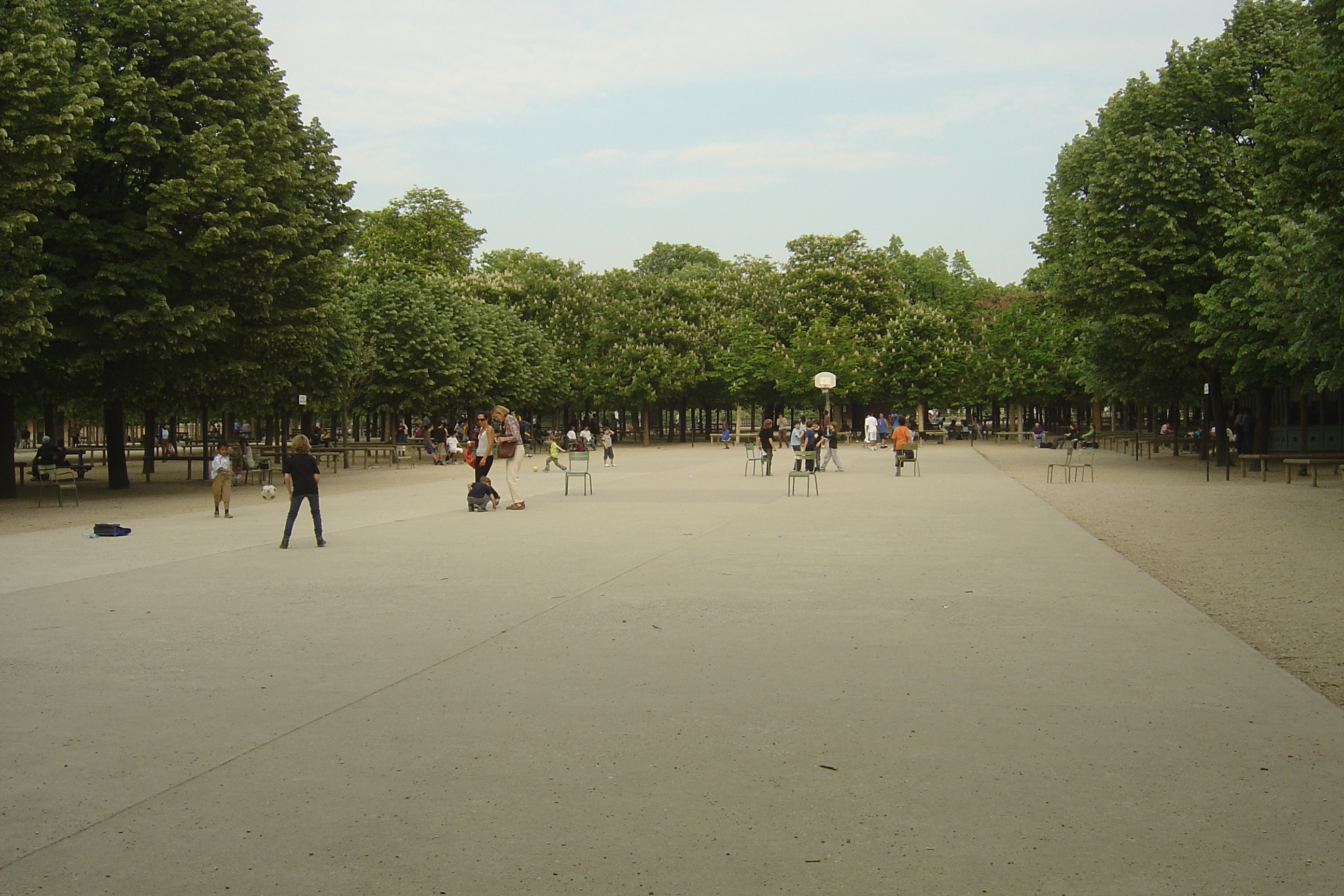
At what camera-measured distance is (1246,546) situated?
15016 mm

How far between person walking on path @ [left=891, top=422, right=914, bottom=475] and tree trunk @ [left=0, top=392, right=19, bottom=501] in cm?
2171

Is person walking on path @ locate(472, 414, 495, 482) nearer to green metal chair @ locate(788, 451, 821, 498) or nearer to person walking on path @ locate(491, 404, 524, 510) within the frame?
person walking on path @ locate(491, 404, 524, 510)

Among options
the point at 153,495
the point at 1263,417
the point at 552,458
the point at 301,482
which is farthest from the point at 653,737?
the point at 1263,417

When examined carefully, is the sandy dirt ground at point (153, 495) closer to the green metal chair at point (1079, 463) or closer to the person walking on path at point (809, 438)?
the person walking on path at point (809, 438)

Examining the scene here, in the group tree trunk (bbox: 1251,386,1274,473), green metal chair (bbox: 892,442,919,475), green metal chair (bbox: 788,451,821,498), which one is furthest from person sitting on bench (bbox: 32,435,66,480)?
tree trunk (bbox: 1251,386,1274,473)

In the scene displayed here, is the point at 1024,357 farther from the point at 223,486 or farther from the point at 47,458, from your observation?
the point at 223,486

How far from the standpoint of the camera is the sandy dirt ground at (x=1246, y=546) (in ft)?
29.3

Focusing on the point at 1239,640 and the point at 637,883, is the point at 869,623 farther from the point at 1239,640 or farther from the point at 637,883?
the point at 637,883

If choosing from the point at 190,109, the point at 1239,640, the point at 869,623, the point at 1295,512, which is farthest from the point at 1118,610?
the point at 190,109

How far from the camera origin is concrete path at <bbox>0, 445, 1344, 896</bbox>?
14.5 feet

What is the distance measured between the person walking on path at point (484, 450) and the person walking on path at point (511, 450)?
7.4 inches

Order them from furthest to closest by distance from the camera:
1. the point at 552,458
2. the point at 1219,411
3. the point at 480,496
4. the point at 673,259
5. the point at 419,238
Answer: the point at 673,259 → the point at 419,238 → the point at 1219,411 → the point at 552,458 → the point at 480,496


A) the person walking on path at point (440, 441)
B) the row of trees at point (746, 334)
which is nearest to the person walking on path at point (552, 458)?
the person walking on path at point (440, 441)

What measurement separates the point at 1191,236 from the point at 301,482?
2610 cm
